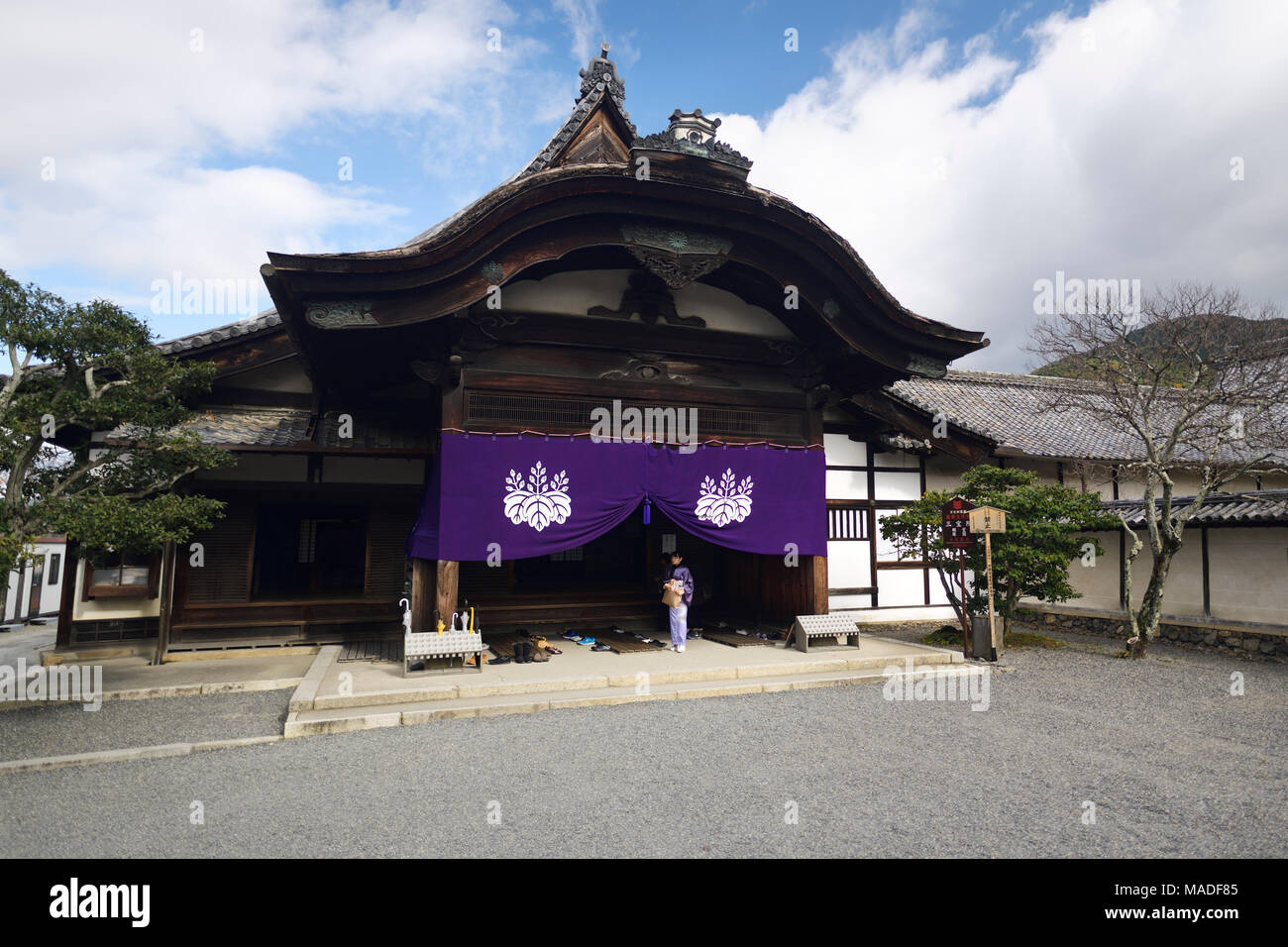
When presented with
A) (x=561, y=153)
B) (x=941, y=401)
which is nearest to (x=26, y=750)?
(x=561, y=153)

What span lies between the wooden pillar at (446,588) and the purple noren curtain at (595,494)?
7.1 inches

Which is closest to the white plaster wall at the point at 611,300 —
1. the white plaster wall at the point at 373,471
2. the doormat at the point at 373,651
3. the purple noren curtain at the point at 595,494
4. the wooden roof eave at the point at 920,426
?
the purple noren curtain at the point at 595,494

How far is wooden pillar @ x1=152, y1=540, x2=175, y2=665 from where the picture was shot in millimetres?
9359

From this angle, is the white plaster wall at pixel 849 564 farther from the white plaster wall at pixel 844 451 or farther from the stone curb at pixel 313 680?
the stone curb at pixel 313 680

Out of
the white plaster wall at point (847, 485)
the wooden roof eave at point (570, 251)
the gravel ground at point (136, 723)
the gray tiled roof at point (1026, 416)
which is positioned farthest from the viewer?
the gray tiled roof at point (1026, 416)

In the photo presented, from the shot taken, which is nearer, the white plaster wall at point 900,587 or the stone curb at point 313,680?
the stone curb at point 313,680

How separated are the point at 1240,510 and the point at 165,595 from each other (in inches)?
614

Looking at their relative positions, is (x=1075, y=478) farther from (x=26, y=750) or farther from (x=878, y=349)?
(x=26, y=750)

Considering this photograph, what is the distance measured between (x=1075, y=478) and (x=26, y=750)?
59.5 ft

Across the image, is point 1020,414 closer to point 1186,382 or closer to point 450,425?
point 1186,382

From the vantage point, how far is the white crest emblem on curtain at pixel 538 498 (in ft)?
28.2

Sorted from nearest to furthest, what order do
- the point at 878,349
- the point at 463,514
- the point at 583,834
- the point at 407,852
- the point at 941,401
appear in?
the point at 407,852 → the point at 583,834 → the point at 463,514 → the point at 878,349 → the point at 941,401

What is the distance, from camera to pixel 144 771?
215 inches

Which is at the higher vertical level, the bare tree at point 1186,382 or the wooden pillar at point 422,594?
the bare tree at point 1186,382
